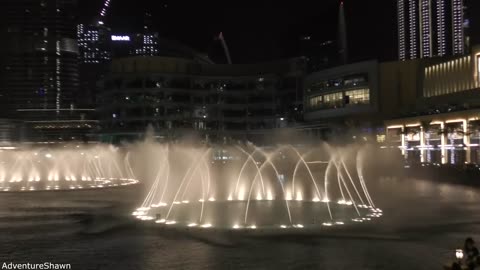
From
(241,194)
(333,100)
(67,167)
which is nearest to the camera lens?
(241,194)

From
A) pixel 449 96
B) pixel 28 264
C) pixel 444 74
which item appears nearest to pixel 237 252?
pixel 28 264

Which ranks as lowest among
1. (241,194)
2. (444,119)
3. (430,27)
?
(241,194)

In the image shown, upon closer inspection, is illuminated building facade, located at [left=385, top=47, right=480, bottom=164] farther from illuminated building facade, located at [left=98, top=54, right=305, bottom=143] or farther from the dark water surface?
the dark water surface

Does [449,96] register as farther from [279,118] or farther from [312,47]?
[312,47]

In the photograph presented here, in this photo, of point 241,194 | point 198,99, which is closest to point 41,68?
point 198,99

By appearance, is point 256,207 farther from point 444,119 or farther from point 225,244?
point 444,119

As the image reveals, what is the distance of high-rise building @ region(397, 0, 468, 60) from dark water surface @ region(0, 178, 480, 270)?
114879mm

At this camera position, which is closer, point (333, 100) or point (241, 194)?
point (241, 194)

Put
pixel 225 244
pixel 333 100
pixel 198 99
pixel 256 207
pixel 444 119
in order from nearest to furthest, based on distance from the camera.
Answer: pixel 225 244 → pixel 256 207 → pixel 444 119 → pixel 333 100 → pixel 198 99

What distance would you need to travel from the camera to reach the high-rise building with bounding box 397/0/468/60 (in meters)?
134

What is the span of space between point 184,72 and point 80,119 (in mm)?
49749

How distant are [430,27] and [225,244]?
133m

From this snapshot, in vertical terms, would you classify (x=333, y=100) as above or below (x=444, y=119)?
above

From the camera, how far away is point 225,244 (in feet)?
59.5
